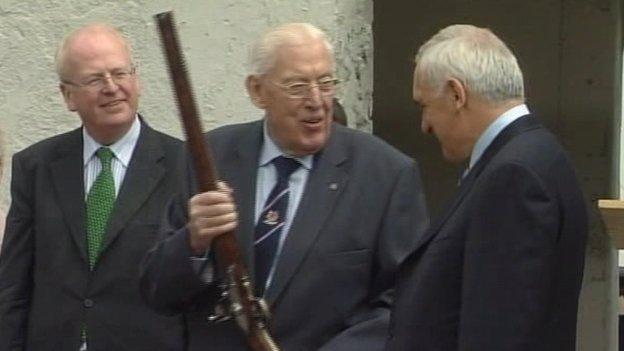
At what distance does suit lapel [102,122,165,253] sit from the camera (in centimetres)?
441

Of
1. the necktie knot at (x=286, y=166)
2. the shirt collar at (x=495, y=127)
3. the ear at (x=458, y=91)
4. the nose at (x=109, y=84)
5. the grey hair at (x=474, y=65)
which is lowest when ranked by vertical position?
the necktie knot at (x=286, y=166)

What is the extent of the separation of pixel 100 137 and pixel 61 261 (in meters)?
0.37

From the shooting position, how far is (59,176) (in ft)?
14.9

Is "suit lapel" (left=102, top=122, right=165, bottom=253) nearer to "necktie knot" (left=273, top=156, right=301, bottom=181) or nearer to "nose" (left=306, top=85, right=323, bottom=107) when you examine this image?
"necktie knot" (left=273, top=156, right=301, bottom=181)

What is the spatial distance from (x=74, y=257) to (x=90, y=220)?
113 mm

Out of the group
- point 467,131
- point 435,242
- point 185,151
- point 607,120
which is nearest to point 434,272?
point 435,242

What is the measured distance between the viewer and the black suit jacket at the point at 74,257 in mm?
4402

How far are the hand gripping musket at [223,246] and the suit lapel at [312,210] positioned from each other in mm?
119

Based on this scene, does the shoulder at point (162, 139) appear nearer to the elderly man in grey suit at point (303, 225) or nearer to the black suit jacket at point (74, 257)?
the black suit jacket at point (74, 257)

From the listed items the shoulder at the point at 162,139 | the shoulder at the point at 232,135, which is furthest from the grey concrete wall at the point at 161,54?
the shoulder at the point at 232,135

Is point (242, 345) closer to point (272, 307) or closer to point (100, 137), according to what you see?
point (272, 307)

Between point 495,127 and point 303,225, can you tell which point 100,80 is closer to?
point 303,225

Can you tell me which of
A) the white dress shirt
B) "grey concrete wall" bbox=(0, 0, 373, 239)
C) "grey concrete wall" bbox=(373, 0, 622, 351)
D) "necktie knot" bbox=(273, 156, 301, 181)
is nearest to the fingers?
"necktie knot" bbox=(273, 156, 301, 181)

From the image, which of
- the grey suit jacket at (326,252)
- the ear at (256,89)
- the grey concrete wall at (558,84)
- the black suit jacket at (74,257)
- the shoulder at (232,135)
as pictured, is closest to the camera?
the grey suit jacket at (326,252)
